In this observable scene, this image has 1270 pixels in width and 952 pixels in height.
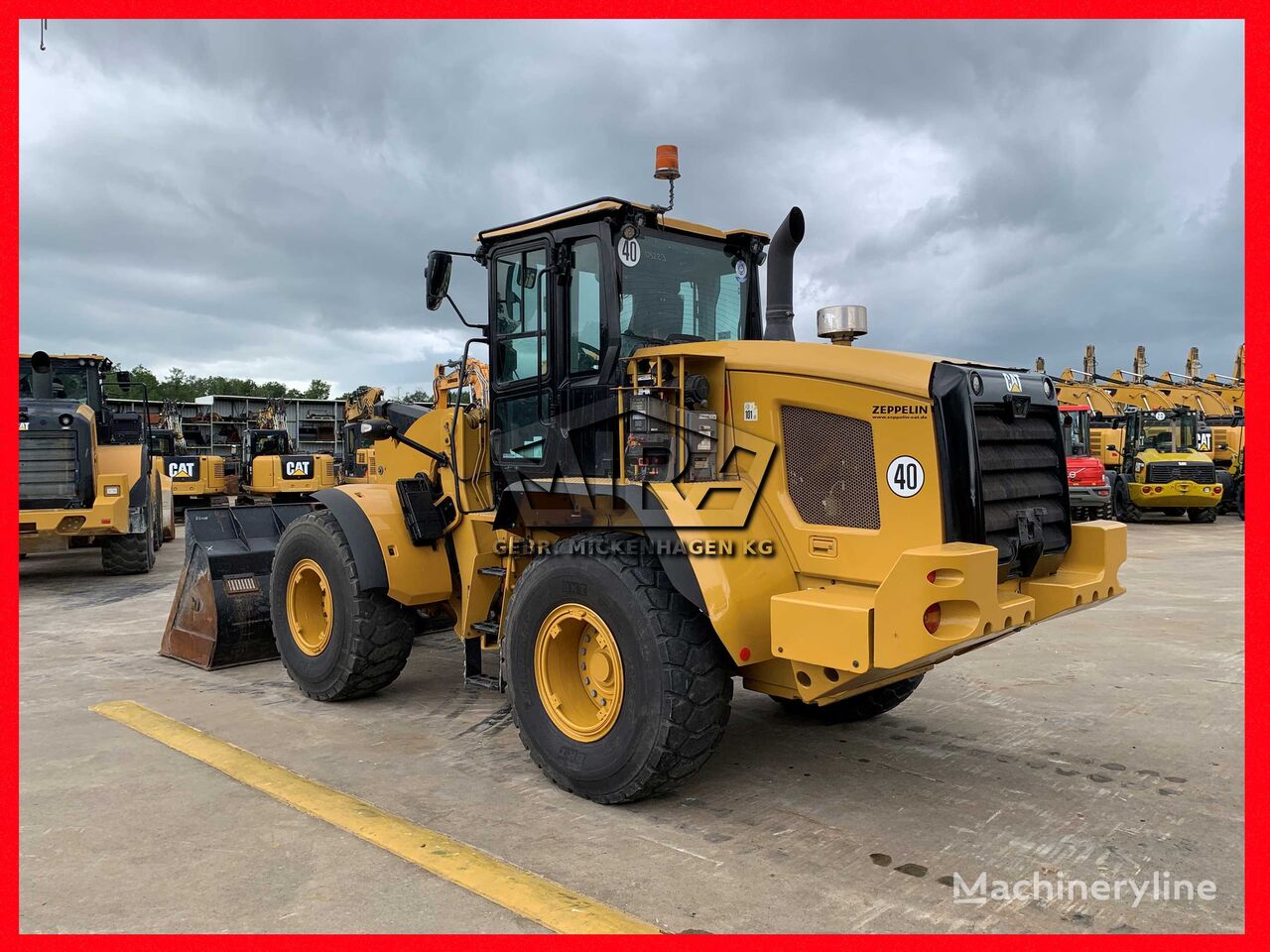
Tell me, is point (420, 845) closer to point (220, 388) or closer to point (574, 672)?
point (574, 672)

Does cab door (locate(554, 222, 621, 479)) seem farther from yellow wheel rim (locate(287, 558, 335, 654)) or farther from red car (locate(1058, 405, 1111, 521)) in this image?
red car (locate(1058, 405, 1111, 521))

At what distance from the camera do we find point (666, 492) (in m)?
4.41

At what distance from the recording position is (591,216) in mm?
5023

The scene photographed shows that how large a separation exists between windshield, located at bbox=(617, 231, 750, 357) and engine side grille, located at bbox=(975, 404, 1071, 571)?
1780mm

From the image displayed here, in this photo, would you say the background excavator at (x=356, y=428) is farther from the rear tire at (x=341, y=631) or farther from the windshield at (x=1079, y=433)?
the windshield at (x=1079, y=433)

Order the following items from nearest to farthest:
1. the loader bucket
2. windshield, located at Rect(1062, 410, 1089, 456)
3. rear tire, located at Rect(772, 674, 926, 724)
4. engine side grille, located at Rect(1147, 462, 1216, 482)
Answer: rear tire, located at Rect(772, 674, 926, 724), the loader bucket, windshield, located at Rect(1062, 410, 1089, 456), engine side grille, located at Rect(1147, 462, 1216, 482)

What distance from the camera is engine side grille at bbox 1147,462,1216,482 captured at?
20.8 meters

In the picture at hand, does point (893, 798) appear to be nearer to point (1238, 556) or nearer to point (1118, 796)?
point (1118, 796)

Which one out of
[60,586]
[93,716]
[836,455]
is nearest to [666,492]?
[836,455]

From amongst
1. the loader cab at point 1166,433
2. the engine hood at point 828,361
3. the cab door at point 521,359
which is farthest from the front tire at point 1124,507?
the cab door at point 521,359

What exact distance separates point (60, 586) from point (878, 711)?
10030mm

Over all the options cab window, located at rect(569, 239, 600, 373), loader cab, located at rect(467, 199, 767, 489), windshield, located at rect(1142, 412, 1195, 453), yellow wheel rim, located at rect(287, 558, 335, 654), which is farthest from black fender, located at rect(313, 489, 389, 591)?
windshield, located at rect(1142, 412, 1195, 453)

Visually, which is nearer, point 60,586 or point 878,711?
point 878,711

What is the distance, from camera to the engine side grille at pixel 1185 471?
2084 cm
